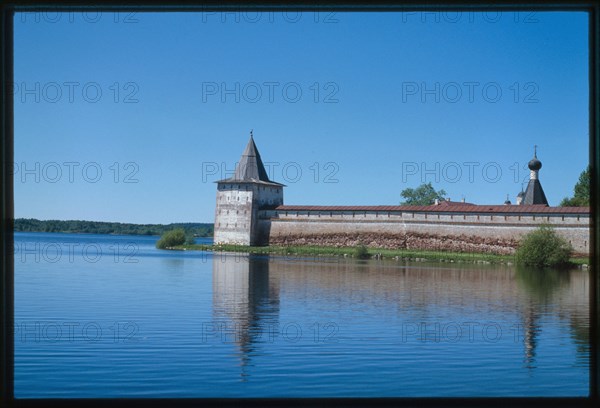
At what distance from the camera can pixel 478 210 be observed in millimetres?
22688

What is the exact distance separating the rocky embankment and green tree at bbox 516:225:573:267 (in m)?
3.11

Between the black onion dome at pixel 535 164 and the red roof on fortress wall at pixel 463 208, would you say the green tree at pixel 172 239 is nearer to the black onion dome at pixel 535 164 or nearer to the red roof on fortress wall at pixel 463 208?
the red roof on fortress wall at pixel 463 208

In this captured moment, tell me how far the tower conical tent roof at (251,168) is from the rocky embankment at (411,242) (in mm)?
2511

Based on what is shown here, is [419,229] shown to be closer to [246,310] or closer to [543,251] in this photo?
[543,251]

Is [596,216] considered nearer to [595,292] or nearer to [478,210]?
[595,292]

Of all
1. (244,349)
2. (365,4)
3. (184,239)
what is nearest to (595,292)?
(365,4)

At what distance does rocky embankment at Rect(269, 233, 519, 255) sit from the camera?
22.2 metres

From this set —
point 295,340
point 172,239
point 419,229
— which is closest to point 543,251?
point 419,229

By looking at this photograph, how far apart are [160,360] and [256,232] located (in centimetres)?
2124

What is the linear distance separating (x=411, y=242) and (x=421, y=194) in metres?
16.8

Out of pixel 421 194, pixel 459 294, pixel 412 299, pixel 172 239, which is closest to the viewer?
pixel 412 299

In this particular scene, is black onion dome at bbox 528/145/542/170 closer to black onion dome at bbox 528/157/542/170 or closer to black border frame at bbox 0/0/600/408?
black onion dome at bbox 528/157/542/170

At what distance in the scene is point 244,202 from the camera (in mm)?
26188

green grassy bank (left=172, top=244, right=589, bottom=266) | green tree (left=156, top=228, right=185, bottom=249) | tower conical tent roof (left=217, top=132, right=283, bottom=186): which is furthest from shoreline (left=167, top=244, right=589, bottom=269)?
tower conical tent roof (left=217, top=132, right=283, bottom=186)
